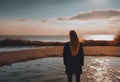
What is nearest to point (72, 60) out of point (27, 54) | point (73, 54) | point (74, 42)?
point (73, 54)

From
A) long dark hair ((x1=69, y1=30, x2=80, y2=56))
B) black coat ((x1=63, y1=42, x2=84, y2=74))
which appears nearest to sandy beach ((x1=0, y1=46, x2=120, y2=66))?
black coat ((x1=63, y1=42, x2=84, y2=74))

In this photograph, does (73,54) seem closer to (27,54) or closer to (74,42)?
(74,42)

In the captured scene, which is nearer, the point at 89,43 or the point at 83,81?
the point at 83,81

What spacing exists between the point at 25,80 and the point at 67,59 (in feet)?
16.1

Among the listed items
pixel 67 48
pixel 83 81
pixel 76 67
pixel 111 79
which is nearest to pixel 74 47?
pixel 67 48

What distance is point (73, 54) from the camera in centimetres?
747

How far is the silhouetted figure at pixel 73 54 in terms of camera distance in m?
7.20

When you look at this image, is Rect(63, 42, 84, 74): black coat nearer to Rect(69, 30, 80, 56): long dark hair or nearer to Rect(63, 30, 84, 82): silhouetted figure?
Rect(63, 30, 84, 82): silhouetted figure

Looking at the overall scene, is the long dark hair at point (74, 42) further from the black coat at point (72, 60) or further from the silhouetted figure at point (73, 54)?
the black coat at point (72, 60)

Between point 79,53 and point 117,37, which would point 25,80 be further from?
point 117,37

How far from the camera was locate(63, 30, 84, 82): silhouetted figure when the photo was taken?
23.6 feet

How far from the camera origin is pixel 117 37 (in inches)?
2350

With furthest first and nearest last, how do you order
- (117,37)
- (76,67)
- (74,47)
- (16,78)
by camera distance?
(117,37) → (16,78) → (76,67) → (74,47)

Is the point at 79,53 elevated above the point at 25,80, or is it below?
above
